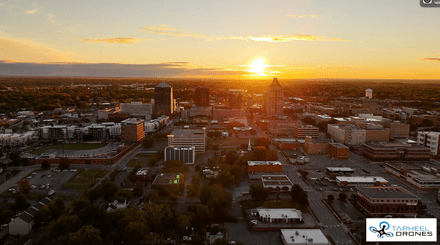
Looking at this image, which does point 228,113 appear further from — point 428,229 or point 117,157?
point 428,229

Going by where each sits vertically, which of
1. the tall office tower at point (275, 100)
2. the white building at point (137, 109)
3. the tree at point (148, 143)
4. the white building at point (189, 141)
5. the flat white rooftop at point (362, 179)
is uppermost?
the tall office tower at point (275, 100)

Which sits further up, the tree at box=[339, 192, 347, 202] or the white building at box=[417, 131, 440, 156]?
the white building at box=[417, 131, 440, 156]

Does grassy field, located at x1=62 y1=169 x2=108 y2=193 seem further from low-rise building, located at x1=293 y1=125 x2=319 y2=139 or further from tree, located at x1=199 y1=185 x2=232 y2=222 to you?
low-rise building, located at x1=293 y1=125 x2=319 y2=139

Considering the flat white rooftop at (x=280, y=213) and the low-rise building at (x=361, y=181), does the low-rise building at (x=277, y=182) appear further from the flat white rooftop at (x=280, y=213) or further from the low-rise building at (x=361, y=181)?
the low-rise building at (x=361, y=181)

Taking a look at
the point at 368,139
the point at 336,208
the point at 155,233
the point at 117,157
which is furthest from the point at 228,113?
the point at 155,233

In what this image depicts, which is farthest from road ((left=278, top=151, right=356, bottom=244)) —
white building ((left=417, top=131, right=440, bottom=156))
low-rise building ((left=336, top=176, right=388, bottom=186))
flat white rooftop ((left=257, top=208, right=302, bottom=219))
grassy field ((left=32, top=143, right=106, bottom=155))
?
grassy field ((left=32, top=143, right=106, bottom=155))

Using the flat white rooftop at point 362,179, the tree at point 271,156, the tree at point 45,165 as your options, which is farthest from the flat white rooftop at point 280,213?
the tree at point 45,165
